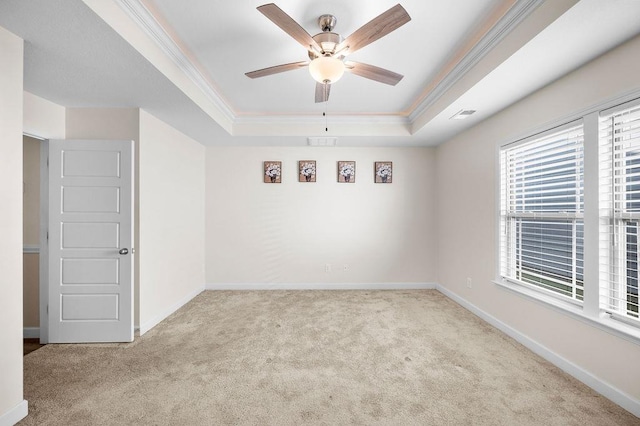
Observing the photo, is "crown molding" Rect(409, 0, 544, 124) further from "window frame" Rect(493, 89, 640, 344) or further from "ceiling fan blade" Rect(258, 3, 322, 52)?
"ceiling fan blade" Rect(258, 3, 322, 52)

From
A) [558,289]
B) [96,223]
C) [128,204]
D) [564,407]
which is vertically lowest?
[564,407]

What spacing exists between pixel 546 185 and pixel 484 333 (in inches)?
66.7

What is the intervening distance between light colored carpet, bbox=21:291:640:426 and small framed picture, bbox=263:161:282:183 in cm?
235

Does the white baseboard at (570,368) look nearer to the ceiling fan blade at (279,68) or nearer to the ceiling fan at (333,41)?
the ceiling fan at (333,41)

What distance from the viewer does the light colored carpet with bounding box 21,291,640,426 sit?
187 centimetres

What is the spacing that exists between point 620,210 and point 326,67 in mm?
2344

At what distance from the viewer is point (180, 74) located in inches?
102

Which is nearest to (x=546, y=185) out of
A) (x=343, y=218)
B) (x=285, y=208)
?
(x=343, y=218)

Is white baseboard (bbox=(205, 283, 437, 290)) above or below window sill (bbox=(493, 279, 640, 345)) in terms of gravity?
below

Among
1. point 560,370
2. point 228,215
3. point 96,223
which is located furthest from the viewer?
point 228,215

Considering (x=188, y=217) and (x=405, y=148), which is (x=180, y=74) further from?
(x=405, y=148)

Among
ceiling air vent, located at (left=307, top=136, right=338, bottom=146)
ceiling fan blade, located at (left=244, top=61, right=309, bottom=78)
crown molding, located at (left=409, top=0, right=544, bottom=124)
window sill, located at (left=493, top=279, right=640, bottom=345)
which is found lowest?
window sill, located at (left=493, top=279, right=640, bottom=345)

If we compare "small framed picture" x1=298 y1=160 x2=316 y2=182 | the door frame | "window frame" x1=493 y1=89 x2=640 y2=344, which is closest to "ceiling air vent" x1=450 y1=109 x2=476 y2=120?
"window frame" x1=493 y1=89 x2=640 y2=344

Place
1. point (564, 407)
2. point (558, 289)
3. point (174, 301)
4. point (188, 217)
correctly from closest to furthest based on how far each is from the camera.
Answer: point (564, 407) < point (558, 289) < point (174, 301) < point (188, 217)
